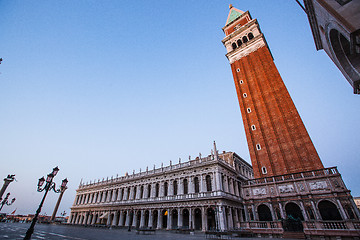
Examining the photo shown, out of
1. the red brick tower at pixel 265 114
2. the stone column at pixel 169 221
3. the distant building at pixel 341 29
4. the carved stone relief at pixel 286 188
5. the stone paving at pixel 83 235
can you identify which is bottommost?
the stone paving at pixel 83 235

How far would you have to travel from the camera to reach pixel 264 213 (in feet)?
75.9

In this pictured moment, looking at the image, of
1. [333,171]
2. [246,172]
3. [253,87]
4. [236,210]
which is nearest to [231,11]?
[253,87]

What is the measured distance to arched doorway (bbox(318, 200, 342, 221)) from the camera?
18781 millimetres

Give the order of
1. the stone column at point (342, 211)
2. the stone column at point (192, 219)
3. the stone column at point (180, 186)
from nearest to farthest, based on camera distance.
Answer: the stone column at point (342, 211)
the stone column at point (192, 219)
the stone column at point (180, 186)

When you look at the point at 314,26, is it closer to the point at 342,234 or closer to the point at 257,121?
the point at 342,234

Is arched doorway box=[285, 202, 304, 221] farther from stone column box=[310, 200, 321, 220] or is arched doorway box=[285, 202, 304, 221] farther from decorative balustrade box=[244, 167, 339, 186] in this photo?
decorative balustrade box=[244, 167, 339, 186]

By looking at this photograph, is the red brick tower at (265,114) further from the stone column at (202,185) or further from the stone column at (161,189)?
the stone column at (161,189)

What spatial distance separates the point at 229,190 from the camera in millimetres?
27375

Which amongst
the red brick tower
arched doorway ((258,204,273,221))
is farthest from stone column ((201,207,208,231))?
the red brick tower

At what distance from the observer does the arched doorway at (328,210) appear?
61.6 feet

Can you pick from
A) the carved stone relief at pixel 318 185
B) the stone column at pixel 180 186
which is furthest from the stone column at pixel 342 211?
the stone column at pixel 180 186

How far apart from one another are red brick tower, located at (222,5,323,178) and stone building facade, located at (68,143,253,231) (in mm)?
5967

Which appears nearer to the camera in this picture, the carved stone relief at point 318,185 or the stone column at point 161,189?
the carved stone relief at point 318,185

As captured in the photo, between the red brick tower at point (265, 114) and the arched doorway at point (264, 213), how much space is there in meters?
4.74
